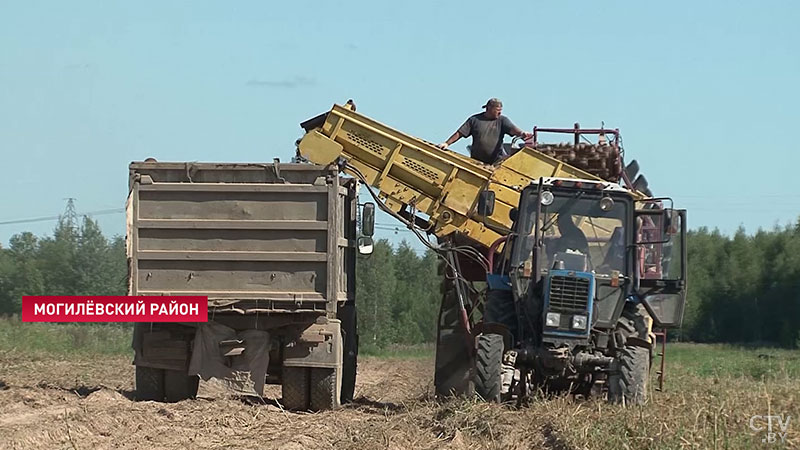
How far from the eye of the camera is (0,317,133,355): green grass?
27453 mm

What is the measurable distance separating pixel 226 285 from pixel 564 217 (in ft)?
12.2

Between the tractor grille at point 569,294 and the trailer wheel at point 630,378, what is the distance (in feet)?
2.15

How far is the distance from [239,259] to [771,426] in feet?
20.3

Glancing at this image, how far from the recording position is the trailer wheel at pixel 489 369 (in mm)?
12352

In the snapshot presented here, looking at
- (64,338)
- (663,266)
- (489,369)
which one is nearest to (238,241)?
(489,369)

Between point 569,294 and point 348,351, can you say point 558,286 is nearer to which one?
point 569,294

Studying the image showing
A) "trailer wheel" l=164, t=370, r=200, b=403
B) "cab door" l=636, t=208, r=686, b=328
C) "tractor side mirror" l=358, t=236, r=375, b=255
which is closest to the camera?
"cab door" l=636, t=208, r=686, b=328

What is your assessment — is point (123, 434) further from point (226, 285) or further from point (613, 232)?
point (613, 232)

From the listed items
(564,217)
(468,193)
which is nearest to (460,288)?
(468,193)

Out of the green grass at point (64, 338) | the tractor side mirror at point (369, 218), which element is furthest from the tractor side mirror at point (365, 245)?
the green grass at point (64, 338)

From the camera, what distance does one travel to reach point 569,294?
12.6m

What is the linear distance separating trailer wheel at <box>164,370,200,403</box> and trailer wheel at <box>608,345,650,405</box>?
192 inches

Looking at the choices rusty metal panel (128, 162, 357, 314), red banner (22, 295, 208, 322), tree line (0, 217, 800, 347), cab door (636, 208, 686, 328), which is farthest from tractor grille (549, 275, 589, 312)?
tree line (0, 217, 800, 347)

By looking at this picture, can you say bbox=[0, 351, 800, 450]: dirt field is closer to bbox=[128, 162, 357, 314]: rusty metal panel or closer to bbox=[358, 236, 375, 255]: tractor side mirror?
bbox=[128, 162, 357, 314]: rusty metal panel
